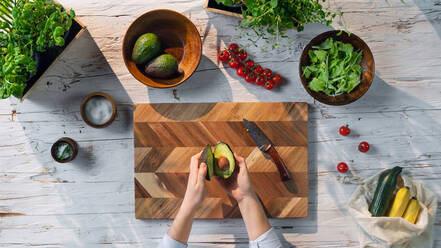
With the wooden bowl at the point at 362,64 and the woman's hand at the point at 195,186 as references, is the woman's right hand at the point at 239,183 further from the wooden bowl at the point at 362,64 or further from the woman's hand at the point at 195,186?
the wooden bowl at the point at 362,64

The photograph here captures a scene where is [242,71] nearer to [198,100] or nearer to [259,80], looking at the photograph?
[259,80]

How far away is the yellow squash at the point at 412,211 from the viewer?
139 cm

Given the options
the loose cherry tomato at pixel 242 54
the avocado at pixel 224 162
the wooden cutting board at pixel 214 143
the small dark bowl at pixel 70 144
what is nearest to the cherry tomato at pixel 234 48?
the loose cherry tomato at pixel 242 54

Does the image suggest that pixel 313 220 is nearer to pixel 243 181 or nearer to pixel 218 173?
pixel 243 181

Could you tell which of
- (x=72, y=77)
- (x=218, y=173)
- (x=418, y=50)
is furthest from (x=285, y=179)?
(x=72, y=77)

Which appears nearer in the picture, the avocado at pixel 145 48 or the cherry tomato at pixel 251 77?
the avocado at pixel 145 48

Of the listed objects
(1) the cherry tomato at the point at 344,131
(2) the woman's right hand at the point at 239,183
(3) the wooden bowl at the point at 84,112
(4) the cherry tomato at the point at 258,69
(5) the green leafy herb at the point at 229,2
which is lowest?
(2) the woman's right hand at the point at 239,183

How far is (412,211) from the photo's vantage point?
1392 millimetres

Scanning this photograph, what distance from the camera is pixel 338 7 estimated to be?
4.75 ft

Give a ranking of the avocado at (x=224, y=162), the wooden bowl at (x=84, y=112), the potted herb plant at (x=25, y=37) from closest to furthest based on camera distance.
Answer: the potted herb plant at (x=25, y=37)
the avocado at (x=224, y=162)
the wooden bowl at (x=84, y=112)

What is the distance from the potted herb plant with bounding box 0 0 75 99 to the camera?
46.1 inches

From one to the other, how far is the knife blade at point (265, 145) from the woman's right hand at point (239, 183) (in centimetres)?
12

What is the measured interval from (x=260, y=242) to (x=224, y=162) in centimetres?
37

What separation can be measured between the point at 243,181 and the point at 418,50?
941mm
